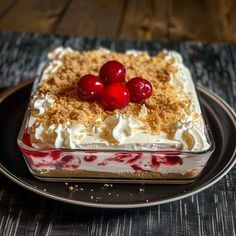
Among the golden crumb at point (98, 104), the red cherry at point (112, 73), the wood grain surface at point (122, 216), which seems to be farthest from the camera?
the red cherry at point (112, 73)

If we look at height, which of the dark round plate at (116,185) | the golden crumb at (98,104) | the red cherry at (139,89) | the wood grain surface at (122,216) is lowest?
the wood grain surface at (122,216)

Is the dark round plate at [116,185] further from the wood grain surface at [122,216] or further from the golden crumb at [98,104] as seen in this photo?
the golden crumb at [98,104]

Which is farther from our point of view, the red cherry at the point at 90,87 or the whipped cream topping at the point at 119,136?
the red cherry at the point at 90,87

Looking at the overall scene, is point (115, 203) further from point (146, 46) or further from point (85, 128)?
point (146, 46)

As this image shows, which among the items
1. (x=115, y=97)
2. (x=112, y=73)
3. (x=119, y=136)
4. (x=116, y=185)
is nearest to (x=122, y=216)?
(x=116, y=185)

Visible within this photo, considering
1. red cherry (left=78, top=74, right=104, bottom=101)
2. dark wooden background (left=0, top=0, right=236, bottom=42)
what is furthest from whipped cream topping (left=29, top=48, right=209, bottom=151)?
dark wooden background (left=0, top=0, right=236, bottom=42)

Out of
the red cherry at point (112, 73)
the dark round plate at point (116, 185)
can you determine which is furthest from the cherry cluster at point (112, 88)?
the dark round plate at point (116, 185)

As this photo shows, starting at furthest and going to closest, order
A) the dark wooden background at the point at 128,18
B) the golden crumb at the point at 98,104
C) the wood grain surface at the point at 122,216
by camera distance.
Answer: the dark wooden background at the point at 128,18 < the golden crumb at the point at 98,104 < the wood grain surface at the point at 122,216

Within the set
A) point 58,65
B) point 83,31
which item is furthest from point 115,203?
point 83,31
